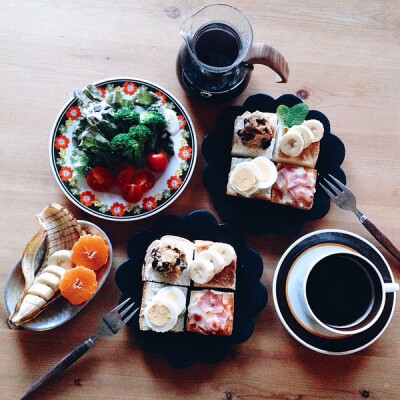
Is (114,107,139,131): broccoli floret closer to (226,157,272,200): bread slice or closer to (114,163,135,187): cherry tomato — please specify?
(114,163,135,187): cherry tomato

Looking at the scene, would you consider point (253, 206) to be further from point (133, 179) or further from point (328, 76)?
point (328, 76)

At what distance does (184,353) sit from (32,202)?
29.2 inches

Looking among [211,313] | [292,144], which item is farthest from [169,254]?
[292,144]

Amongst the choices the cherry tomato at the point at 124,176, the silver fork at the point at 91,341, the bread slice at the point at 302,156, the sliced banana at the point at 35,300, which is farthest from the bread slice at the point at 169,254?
the bread slice at the point at 302,156

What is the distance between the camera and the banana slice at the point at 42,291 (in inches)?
67.1

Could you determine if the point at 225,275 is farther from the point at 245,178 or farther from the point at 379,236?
the point at 379,236

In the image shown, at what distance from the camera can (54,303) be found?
178 cm

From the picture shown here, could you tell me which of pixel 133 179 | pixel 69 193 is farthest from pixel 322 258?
pixel 69 193

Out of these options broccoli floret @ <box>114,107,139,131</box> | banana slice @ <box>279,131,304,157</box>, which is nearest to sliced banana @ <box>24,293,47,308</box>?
broccoli floret @ <box>114,107,139,131</box>

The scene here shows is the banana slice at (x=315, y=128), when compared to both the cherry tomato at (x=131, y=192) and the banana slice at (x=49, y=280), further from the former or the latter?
the banana slice at (x=49, y=280)

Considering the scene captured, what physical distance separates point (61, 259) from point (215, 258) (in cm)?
51

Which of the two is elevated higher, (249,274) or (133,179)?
(133,179)

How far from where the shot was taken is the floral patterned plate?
180cm

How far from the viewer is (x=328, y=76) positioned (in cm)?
196
